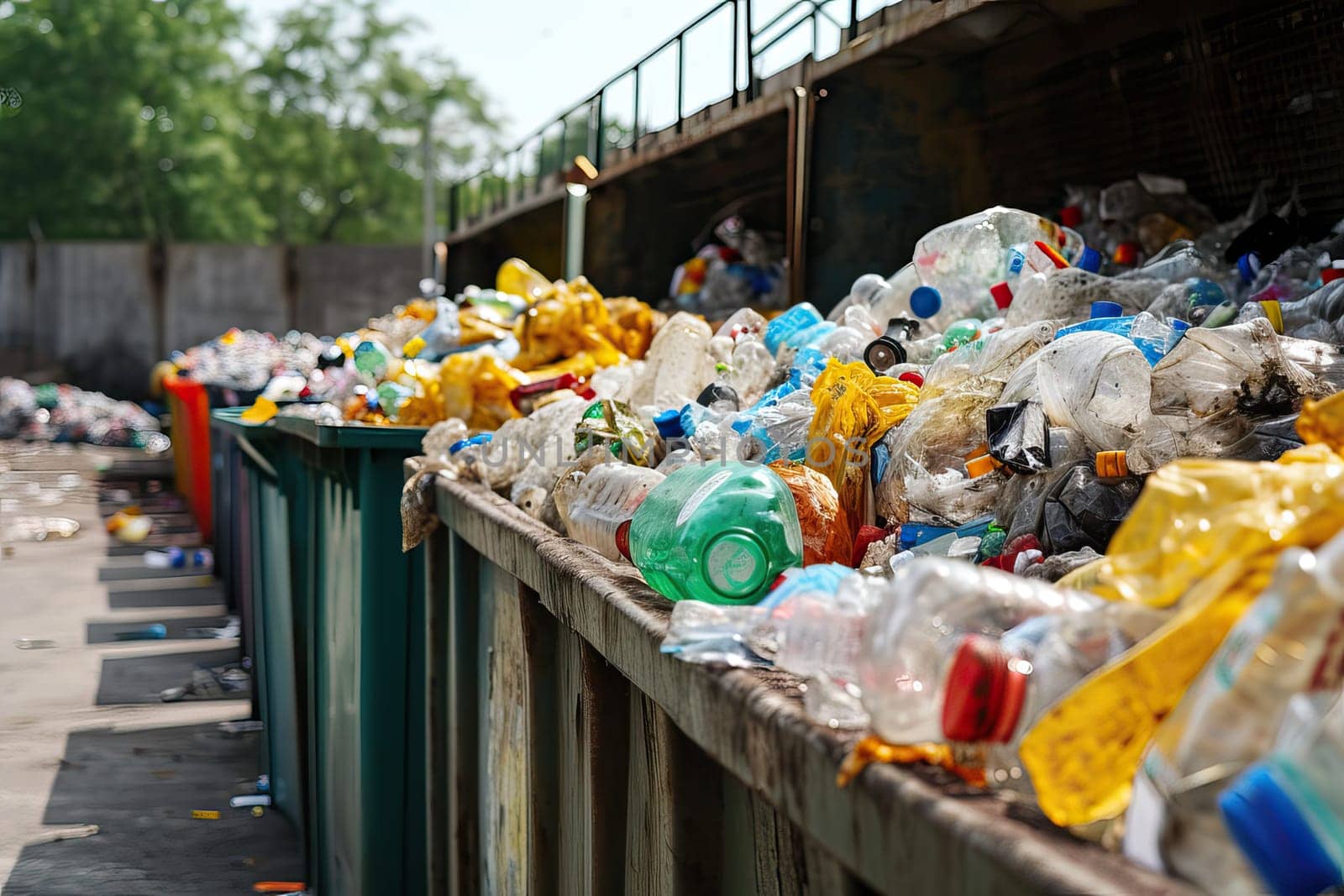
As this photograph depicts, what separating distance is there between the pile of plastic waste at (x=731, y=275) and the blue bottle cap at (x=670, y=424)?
3693mm

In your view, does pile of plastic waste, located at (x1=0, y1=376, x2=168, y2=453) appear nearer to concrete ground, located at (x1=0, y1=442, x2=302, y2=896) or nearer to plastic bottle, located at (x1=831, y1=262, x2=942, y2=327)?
concrete ground, located at (x1=0, y1=442, x2=302, y2=896)

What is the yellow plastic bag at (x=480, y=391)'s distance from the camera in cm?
381

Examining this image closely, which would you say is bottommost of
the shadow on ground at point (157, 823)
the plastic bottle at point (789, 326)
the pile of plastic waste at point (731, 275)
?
the shadow on ground at point (157, 823)

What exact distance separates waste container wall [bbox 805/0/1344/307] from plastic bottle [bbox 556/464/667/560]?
2470 mm

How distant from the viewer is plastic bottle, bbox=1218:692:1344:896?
0.75m

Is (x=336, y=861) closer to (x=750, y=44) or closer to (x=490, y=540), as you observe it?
(x=490, y=540)

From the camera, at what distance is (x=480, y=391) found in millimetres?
3855

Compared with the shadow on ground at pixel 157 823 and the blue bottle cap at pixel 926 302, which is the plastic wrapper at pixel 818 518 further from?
the shadow on ground at pixel 157 823

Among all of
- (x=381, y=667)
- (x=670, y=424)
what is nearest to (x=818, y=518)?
(x=670, y=424)

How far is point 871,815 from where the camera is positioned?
0.98 m

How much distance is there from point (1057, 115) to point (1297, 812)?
4.96m

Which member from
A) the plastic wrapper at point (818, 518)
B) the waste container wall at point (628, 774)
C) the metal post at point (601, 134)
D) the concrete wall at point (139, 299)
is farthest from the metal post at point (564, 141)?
the concrete wall at point (139, 299)

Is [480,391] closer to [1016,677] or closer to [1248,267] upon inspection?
[1248,267]

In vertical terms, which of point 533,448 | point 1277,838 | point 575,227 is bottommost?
point 1277,838
